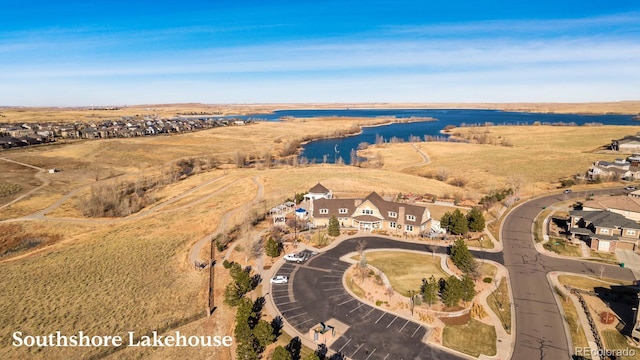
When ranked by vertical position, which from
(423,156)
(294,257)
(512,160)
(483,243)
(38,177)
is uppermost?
(512,160)

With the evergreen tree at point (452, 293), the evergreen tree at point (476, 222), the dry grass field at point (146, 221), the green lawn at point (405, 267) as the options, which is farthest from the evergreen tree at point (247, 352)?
the evergreen tree at point (476, 222)

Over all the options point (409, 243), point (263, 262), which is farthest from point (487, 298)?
point (263, 262)

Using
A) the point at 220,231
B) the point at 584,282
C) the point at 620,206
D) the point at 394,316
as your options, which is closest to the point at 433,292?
the point at 394,316

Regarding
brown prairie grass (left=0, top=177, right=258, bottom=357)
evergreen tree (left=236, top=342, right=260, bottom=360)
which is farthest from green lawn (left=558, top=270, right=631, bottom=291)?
brown prairie grass (left=0, top=177, right=258, bottom=357)

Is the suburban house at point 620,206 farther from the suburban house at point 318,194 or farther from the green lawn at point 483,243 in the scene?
the suburban house at point 318,194

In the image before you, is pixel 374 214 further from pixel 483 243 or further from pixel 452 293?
pixel 452 293

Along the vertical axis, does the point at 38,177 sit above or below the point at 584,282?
above
